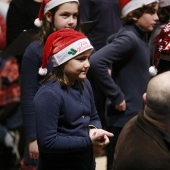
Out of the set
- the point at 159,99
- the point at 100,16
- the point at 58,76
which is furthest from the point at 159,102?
the point at 100,16

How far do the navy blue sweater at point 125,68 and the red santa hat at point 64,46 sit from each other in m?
0.51

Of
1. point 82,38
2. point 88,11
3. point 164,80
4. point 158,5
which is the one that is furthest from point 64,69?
point 88,11

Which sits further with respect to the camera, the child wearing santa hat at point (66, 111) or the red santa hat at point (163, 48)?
the red santa hat at point (163, 48)

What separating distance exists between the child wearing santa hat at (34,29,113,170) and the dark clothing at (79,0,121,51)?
55.1 inches

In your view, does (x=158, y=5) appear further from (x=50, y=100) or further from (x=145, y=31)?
(x=50, y=100)

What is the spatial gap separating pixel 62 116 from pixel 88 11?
1732 millimetres

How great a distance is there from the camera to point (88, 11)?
13.3 feet

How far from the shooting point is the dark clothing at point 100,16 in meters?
4.04

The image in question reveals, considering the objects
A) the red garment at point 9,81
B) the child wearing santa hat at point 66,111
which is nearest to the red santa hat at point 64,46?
the child wearing santa hat at point 66,111

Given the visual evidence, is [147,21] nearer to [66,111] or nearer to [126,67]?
[126,67]

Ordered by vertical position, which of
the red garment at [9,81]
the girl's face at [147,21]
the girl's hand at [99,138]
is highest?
the girl's face at [147,21]

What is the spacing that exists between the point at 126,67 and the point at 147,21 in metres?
0.31

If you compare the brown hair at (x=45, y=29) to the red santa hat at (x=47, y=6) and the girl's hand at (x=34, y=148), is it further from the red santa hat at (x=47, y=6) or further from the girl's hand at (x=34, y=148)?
the girl's hand at (x=34, y=148)

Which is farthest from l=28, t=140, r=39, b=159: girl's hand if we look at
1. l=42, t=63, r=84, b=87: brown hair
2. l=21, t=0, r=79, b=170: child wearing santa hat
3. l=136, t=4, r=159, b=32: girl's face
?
l=136, t=4, r=159, b=32: girl's face
